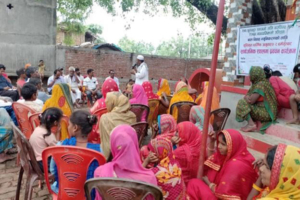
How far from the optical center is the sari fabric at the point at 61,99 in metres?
3.93

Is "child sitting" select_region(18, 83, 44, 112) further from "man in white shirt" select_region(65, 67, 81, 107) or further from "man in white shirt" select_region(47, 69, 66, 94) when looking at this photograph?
"man in white shirt" select_region(65, 67, 81, 107)

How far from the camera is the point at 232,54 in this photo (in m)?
5.24

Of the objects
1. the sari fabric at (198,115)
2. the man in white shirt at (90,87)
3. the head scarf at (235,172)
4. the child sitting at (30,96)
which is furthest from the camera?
the man in white shirt at (90,87)

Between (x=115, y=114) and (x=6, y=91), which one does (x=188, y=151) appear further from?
(x=6, y=91)

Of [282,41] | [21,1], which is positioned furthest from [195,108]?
[21,1]

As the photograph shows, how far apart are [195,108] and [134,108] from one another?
1.14m

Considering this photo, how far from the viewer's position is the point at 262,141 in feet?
12.0

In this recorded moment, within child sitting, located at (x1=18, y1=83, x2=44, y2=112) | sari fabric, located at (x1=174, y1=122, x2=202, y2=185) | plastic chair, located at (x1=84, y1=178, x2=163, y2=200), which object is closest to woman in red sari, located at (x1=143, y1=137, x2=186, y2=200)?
plastic chair, located at (x1=84, y1=178, x2=163, y2=200)

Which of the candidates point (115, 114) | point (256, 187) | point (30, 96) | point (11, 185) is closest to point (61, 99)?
point (30, 96)

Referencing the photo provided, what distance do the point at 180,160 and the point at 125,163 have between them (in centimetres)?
99

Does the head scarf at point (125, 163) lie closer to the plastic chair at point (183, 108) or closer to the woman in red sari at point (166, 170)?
the woman in red sari at point (166, 170)

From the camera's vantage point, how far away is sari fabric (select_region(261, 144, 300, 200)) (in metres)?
1.65

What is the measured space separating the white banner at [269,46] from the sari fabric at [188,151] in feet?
8.39

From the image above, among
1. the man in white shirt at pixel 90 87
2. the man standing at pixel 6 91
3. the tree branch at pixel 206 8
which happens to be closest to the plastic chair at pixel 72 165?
the man standing at pixel 6 91
